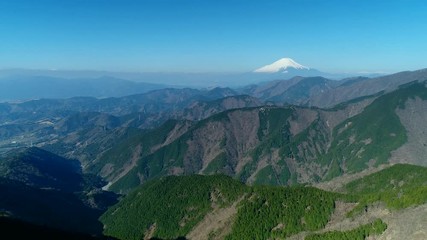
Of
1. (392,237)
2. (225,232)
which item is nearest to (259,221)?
(225,232)

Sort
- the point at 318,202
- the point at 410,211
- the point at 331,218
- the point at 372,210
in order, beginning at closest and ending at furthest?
the point at 410,211
the point at 372,210
the point at 331,218
the point at 318,202

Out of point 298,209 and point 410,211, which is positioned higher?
point 410,211

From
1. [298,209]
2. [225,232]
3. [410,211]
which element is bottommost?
[225,232]

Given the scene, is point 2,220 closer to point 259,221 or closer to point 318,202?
point 259,221

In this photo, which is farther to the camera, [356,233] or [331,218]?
[331,218]

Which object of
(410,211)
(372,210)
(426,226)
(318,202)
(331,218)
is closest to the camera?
(426,226)

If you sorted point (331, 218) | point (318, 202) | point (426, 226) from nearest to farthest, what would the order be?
point (426, 226) → point (331, 218) → point (318, 202)

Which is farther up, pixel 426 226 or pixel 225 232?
pixel 426 226

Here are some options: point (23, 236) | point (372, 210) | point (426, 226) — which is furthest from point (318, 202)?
point (23, 236)

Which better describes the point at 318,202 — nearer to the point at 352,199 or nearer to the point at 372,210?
the point at 352,199
